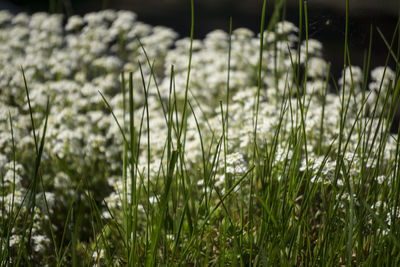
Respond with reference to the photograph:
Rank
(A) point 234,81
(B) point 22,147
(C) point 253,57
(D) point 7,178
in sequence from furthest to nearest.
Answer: (C) point 253,57, (A) point 234,81, (B) point 22,147, (D) point 7,178

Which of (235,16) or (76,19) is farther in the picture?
(76,19)

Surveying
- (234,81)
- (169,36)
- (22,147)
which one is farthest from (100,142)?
(169,36)

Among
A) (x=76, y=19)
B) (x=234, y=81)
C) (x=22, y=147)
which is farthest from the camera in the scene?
(x=76, y=19)

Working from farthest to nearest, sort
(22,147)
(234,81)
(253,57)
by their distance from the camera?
(253,57) → (234,81) → (22,147)

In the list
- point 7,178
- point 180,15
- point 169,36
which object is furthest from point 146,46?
point 7,178

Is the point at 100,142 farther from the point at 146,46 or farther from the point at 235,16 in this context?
the point at 235,16

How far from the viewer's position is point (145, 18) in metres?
5.50

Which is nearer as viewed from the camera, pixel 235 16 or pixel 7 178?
pixel 7 178

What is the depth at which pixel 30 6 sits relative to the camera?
23.3 ft

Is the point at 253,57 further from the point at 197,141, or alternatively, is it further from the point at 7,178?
the point at 7,178

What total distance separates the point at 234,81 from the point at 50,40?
2.39 meters

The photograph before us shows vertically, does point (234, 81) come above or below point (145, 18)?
below

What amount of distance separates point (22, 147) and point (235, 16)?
8.07ft

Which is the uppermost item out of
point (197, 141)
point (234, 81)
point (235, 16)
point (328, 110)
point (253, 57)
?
point (235, 16)
